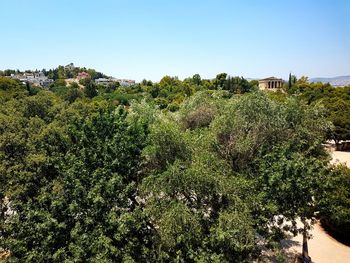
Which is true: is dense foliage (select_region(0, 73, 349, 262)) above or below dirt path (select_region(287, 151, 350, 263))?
above

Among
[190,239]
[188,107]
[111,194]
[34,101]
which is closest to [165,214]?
[190,239]

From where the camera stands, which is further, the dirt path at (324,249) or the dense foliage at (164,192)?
the dirt path at (324,249)

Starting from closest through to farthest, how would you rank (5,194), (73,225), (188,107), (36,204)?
1. (73,225)
2. (36,204)
3. (5,194)
4. (188,107)

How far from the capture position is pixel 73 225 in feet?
37.7

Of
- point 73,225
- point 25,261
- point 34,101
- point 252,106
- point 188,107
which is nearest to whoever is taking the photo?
point 25,261

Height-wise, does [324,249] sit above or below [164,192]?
below

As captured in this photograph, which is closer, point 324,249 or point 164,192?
point 164,192

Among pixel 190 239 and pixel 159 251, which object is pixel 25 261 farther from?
pixel 190 239

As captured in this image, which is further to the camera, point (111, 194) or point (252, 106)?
point (252, 106)

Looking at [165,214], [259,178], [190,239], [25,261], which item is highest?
[259,178]

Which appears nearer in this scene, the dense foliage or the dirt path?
the dense foliage

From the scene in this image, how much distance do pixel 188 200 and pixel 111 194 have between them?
3.00 meters

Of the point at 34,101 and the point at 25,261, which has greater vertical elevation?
the point at 34,101

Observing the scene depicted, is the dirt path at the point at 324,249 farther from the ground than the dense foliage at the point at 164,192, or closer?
closer
